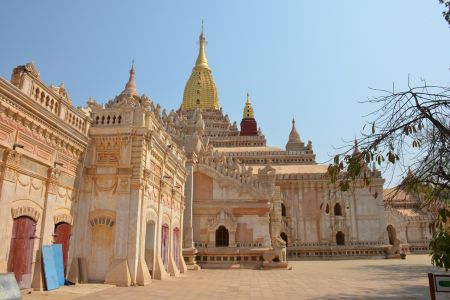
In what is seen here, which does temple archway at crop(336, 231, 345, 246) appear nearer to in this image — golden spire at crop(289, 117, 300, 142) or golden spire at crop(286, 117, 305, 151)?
golden spire at crop(286, 117, 305, 151)

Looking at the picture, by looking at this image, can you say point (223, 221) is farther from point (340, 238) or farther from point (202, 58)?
point (202, 58)

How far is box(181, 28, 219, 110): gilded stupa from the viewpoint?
65.2m

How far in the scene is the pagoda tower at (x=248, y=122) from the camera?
65.3 m

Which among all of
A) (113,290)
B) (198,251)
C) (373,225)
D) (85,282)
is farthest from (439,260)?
(373,225)

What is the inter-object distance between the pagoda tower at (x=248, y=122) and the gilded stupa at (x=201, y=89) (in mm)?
5368

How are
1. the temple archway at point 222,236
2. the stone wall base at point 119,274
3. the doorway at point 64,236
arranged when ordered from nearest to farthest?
1. the doorway at point 64,236
2. the stone wall base at point 119,274
3. the temple archway at point 222,236

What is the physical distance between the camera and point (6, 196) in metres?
10.9

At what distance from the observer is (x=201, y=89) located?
6662 centimetres

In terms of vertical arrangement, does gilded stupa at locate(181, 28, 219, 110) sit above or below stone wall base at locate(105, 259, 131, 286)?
above

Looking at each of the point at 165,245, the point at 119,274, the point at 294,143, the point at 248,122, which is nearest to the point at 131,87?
the point at 165,245

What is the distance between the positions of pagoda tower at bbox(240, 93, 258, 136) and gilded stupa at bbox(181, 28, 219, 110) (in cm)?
537

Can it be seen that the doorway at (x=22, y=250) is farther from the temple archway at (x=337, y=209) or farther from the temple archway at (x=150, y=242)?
the temple archway at (x=337, y=209)

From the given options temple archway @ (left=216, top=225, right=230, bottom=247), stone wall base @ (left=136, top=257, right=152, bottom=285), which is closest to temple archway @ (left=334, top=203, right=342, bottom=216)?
temple archway @ (left=216, top=225, right=230, bottom=247)

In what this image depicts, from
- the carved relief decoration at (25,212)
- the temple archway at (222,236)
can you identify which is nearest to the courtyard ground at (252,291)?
the carved relief decoration at (25,212)
